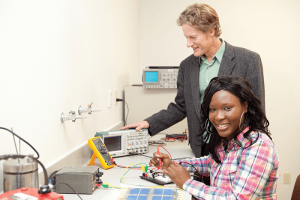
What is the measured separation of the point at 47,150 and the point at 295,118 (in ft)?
9.03

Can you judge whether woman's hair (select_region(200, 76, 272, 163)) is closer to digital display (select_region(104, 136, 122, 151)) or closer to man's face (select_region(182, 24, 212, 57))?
man's face (select_region(182, 24, 212, 57))

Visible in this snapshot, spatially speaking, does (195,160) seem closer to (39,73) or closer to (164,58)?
(39,73)

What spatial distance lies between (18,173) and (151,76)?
1.65 metres

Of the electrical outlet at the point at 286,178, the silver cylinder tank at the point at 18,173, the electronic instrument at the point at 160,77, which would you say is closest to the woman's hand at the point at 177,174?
the silver cylinder tank at the point at 18,173

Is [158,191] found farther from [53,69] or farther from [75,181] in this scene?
[53,69]

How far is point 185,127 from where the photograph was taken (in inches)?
93.6

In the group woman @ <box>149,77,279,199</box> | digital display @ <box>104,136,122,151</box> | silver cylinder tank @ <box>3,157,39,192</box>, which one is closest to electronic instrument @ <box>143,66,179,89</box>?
digital display @ <box>104,136,122,151</box>

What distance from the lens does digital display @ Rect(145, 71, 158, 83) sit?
225 centimetres

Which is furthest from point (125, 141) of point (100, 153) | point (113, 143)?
point (100, 153)

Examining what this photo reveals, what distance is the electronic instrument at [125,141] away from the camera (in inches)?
60.4

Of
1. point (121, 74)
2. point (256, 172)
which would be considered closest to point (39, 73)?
point (256, 172)

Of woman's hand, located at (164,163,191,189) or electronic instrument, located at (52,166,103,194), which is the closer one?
electronic instrument, located at (52,166,103,194)

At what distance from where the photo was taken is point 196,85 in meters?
1.62

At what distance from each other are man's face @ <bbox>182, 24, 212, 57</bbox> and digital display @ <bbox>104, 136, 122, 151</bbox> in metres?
0.67
